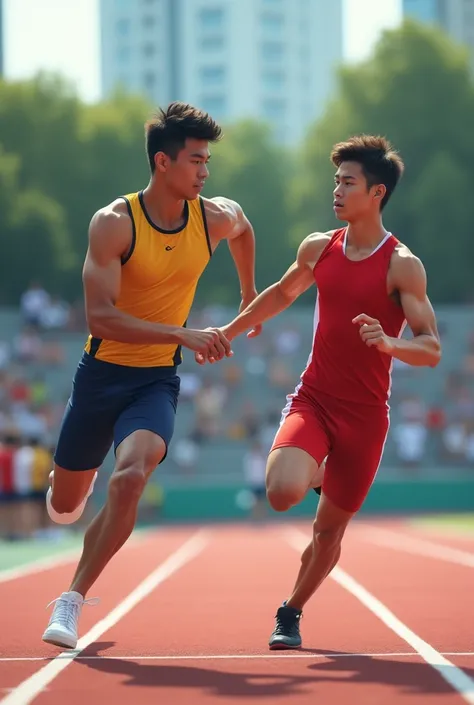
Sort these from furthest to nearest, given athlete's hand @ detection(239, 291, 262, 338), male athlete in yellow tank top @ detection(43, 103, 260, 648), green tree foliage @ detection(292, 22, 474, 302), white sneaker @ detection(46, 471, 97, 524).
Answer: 1. green tree foliage @ detection(292, 22, 474, 302)
2. athlete's hand @ detection(239, 291, 262, 338)
3. white sneaker @ detection(46, 471, 97, 524)
4. male athlete in yellow tank top @ detection(43, 103, 260, 648)

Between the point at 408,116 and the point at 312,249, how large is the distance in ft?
161

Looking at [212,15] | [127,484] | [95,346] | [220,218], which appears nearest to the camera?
[127,484]

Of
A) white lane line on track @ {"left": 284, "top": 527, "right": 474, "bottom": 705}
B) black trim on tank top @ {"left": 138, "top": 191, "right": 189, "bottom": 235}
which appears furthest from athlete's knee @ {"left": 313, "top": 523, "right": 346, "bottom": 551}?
black trim on tank top @ {"left": 138, "top": 191, "right": 189, "bottom": 235}

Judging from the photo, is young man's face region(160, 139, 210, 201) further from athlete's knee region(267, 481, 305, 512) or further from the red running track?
the red running track

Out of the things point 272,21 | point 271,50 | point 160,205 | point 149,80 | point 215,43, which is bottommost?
point 160,205

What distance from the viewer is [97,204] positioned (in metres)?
55.8

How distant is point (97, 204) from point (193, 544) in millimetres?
37199

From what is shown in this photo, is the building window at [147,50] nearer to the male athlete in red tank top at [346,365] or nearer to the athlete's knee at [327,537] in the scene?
the male athlete in red tank top at [346,365]

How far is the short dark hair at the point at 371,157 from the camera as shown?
285 inches

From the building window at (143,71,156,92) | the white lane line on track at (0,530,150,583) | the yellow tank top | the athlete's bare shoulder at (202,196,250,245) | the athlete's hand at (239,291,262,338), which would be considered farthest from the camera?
the building window at (143,71,156,92)

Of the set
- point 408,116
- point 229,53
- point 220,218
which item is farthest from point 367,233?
point 229,53

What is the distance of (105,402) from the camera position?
23.5 ft

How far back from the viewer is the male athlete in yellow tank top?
6.82 m

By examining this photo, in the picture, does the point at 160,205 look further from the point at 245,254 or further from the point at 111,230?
the point at 245,254
